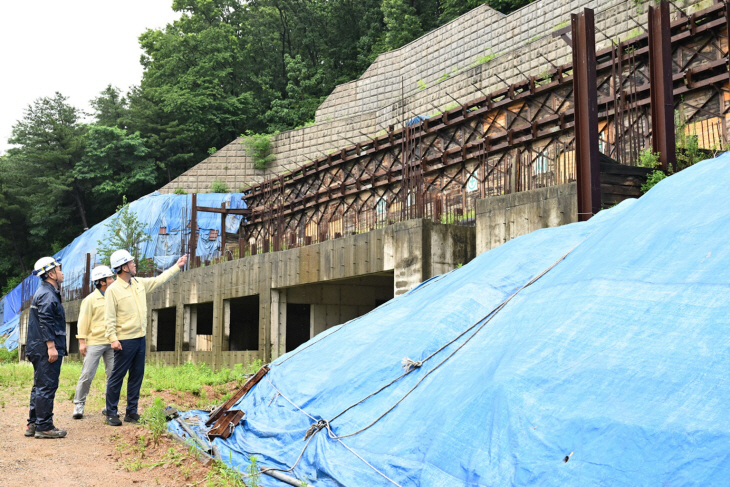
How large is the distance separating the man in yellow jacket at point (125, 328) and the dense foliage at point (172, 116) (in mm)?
36764

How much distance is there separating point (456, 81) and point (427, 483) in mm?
23660

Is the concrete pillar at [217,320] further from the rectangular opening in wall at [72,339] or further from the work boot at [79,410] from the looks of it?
the rectangular opening in wall at [72,339]

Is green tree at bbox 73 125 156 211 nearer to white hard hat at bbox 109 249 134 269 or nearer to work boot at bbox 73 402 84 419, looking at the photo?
work boot at bbox 73 402 84 419

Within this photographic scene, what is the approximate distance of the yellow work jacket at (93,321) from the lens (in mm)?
8625

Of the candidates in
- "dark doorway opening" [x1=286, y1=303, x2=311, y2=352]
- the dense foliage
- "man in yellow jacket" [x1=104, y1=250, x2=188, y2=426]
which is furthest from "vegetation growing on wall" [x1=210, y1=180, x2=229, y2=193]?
"man in yellow jacket" [x1=104, y1=250, x2=188, y2=426]

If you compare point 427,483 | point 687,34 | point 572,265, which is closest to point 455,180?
point 687,34

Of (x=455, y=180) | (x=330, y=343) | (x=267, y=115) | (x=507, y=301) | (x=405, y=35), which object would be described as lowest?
(x=330, y=343)

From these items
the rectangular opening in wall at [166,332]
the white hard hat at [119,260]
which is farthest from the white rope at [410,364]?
the rectangular opening in wall at [166,332]

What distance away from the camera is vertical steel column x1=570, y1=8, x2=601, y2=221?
10383 millimetres

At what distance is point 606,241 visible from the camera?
5.83 metres

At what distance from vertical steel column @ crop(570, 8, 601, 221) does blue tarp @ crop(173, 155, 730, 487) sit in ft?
10.2

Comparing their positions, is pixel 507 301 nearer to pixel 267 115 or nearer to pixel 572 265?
pixel 572 265

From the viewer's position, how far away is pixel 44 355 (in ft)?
24.5

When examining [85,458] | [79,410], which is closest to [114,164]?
[79,410]
